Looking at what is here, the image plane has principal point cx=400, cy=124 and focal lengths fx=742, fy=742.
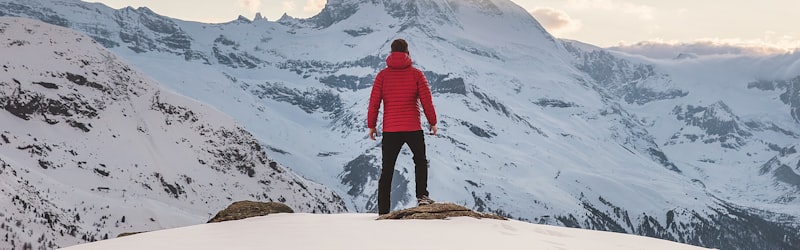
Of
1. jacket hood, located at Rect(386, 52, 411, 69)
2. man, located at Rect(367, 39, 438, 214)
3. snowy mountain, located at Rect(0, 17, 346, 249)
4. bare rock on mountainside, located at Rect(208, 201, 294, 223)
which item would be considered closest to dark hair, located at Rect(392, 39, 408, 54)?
man, located at Rect(367, 39, 438, 214)

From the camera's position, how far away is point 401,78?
47.5 ft

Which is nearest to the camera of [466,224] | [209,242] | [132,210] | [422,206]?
[209,242]

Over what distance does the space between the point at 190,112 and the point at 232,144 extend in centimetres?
1052

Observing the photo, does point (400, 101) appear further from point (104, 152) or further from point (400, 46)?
point (104, 152)

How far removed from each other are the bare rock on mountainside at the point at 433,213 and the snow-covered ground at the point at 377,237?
1.07ft

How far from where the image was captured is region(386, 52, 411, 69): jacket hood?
47.0ft

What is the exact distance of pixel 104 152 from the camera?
390 ft

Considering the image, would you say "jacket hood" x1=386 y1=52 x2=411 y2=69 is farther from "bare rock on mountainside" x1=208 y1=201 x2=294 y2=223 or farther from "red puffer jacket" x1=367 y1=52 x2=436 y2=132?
"bare rock on mountainside" x1=208 y1=201 x2=294 y2=223

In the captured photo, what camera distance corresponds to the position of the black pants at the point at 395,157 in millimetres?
14438

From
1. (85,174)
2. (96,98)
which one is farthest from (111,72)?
(85,174)

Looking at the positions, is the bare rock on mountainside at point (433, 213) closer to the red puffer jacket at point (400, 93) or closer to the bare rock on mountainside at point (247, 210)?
the red puffer jacket at point (400, 93)

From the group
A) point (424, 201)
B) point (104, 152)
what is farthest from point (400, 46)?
point (104, 152)

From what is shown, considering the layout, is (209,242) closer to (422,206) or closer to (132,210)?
(422,206)

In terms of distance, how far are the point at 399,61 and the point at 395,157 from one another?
74.3 inches
